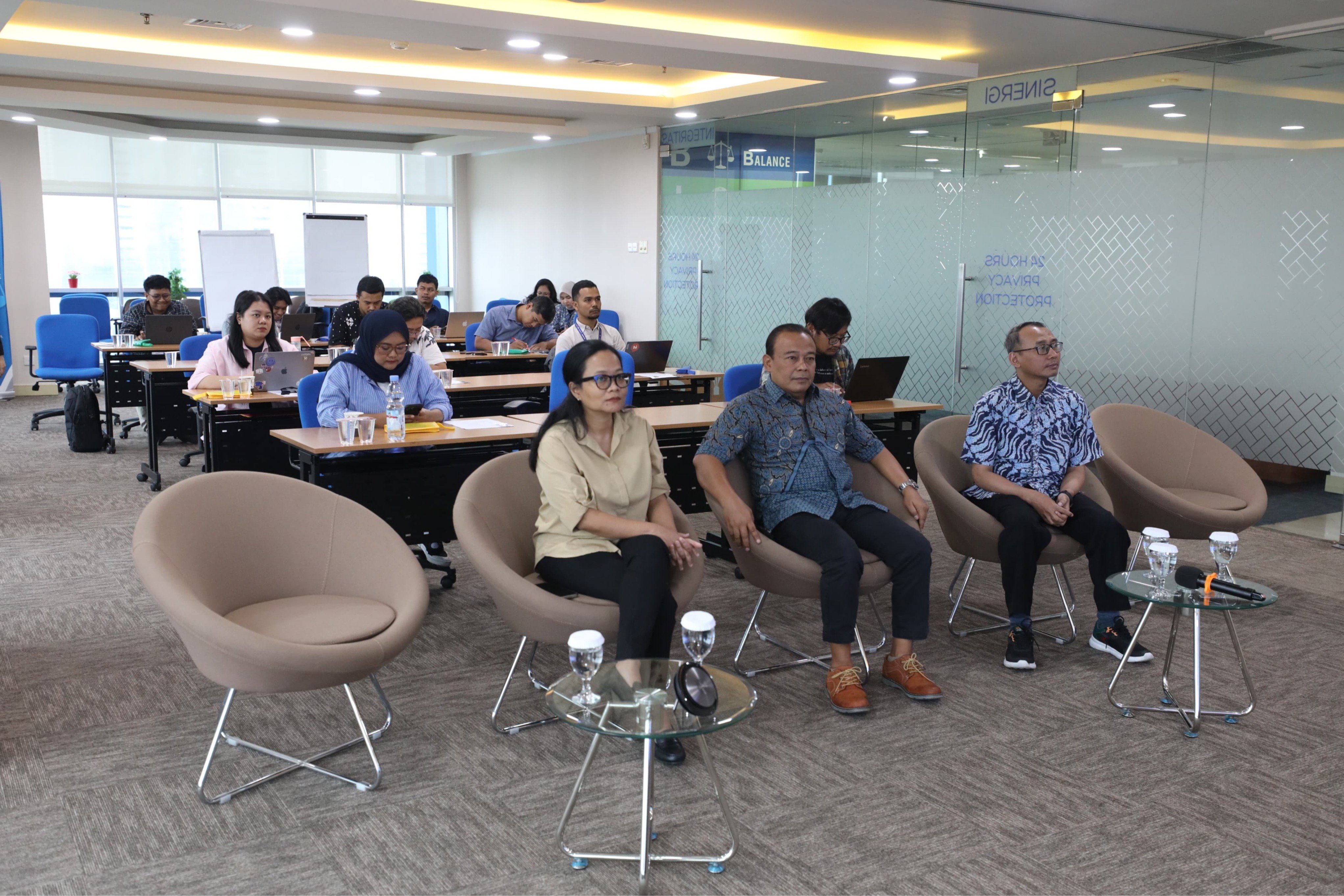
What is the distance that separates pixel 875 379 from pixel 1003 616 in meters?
1.87

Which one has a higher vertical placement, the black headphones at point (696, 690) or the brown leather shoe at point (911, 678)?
the black headphones at point (696, 690)

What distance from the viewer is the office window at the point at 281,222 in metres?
15.0

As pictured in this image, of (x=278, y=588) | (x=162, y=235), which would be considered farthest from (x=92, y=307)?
(x=278, y=588)

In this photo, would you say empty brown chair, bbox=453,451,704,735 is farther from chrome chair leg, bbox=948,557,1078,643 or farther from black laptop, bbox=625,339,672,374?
black laptop, bbox=625,339,672,374

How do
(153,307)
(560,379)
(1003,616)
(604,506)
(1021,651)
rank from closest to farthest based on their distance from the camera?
(604,506)
(1021,651)
(1003,616)
(560,379)
(153,307)

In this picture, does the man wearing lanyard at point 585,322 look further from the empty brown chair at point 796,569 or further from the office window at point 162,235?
the office window at point 162,235

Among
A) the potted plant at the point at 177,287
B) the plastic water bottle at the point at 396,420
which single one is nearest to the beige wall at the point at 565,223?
the potted plant at the point at 177,287

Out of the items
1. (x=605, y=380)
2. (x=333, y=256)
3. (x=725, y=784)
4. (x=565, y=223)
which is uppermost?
(x=565, y=223)

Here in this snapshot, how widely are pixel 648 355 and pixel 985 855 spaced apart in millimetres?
5546

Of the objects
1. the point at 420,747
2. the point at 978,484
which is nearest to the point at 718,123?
the point at 978,484

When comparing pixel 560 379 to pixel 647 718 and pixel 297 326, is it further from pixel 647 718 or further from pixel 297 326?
pixel 297 326

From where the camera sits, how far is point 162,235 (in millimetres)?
14562

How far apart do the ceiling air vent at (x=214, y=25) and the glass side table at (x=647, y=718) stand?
6.67 meters

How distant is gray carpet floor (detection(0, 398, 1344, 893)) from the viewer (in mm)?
2822
